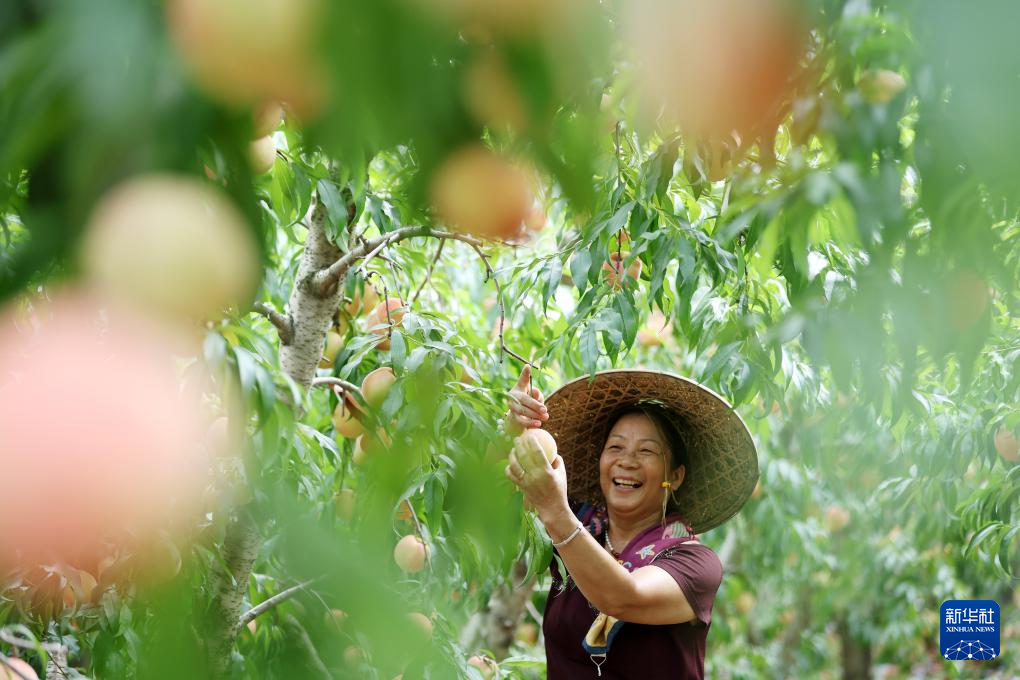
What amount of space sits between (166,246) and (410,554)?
1475 mm

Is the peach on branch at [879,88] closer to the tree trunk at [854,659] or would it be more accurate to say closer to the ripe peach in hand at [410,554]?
the ripe peach in hand at [410,554]

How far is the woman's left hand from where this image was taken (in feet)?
5.09

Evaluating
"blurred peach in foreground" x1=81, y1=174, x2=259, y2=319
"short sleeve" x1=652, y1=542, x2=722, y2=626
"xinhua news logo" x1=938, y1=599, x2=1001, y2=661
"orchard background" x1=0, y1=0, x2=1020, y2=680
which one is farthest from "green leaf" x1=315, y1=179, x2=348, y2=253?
"xinhua news logo" x1=938, y1=599, x2=1001, y2=661

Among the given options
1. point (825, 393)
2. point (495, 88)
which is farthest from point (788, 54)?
point (825, 393)

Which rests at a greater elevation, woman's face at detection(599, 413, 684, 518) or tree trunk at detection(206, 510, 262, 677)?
woman's face at detection(599, 413, 684, 518)

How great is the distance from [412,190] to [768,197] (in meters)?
0.37

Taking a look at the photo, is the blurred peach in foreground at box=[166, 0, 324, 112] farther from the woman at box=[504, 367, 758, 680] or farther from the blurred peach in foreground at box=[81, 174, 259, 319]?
the woman at box=[504, 367, 758, 680]

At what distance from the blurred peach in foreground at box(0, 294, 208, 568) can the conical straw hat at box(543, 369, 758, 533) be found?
1.69 m

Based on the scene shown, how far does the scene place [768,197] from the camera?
0.69 meters

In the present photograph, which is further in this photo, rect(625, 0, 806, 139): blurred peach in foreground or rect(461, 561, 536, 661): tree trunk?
rect(461, 561, 536, 661): tree trunk

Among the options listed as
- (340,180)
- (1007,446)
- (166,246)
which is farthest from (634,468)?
(166,246)

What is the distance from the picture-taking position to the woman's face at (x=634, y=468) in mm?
2031

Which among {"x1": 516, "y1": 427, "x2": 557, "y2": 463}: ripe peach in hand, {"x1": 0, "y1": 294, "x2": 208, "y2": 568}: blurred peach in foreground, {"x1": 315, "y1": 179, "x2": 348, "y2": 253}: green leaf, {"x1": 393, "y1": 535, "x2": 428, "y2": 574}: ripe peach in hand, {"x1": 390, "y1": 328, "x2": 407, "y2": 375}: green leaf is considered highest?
{"x1": 315, "y1": 179, "x2": 348, "y2": 253}: green leaf

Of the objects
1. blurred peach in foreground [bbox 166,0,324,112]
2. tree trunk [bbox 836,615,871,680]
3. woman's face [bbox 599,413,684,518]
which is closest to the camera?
blurred peach in foreground [bbox 166,0,324,112]
